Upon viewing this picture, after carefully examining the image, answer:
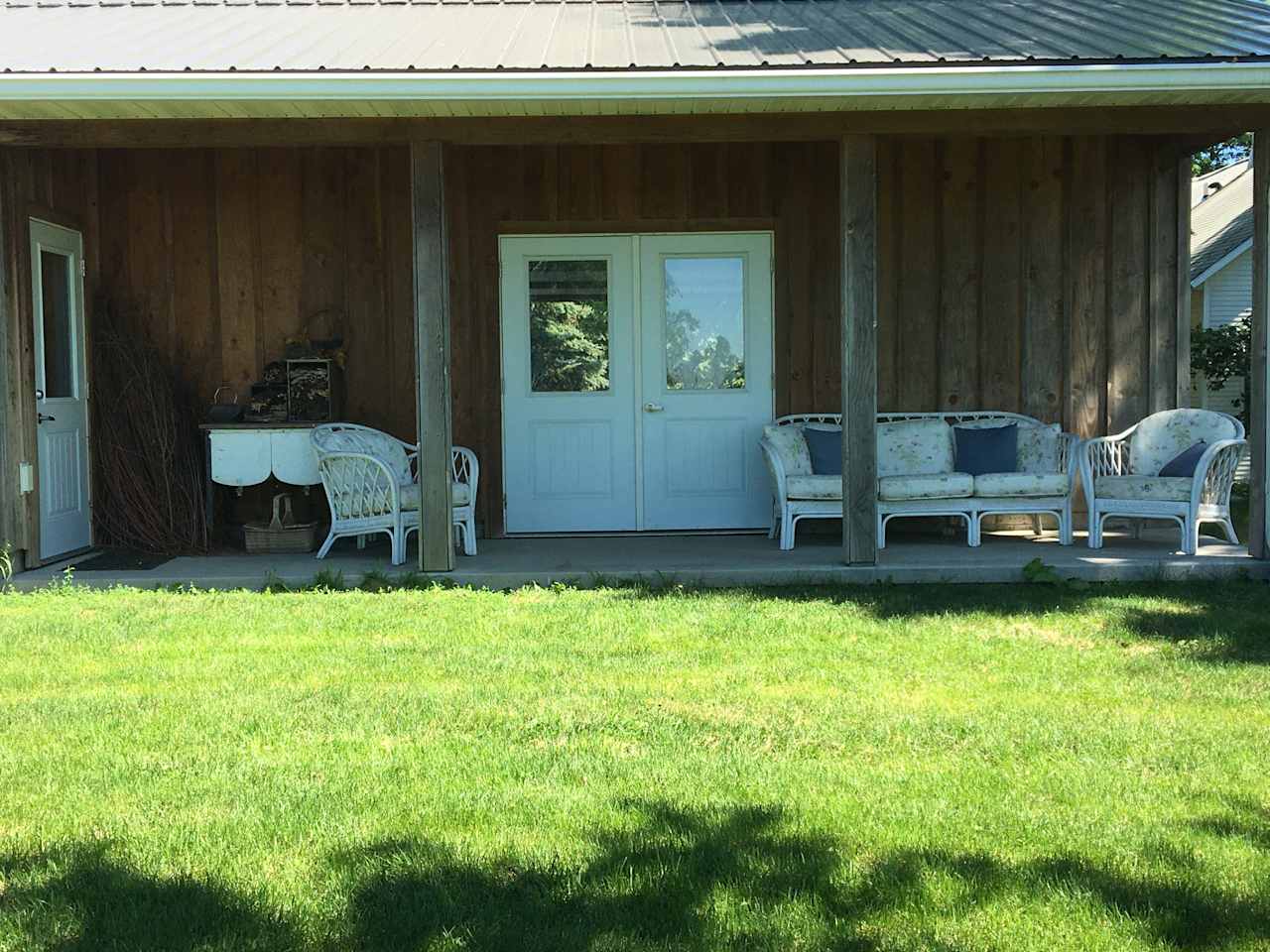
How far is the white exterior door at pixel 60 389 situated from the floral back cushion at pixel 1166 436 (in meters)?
6.43

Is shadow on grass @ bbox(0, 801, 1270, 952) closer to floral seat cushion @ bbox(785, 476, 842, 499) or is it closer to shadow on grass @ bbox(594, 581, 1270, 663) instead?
shadow on grass @ bbox(594, 581, 1270, 663)

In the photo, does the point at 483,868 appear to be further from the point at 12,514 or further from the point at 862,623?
the point at 12,514

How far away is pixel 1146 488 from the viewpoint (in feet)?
24.3

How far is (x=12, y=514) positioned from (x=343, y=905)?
494 centimetres

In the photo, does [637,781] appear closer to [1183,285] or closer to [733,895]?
[733,895]

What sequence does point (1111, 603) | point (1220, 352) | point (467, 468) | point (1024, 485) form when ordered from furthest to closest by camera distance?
point (1220, 352)
point (467, 468)
point (1024, 485)
point (1111, 603)

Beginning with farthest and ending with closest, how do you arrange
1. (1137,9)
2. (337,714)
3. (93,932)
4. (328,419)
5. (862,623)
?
1. (328,419)
2. (1137,9)
3. (862,623)
4. (337,714)
5. (93,932)

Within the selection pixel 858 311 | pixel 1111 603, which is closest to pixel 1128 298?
pixel 858 311

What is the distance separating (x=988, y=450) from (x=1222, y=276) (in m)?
11.5

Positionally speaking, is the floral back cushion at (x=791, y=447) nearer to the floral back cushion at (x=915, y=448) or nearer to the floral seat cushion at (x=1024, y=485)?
the floral back cushion at (x=915, y=448)

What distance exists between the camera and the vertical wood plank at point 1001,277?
28.8 feet

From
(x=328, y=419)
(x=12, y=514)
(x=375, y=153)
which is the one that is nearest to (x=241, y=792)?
(x=12, y=514)

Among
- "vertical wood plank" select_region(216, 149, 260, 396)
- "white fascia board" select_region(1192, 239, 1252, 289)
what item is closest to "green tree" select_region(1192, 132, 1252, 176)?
"white fascia board" select_region(1192, 239, 1252, 289)

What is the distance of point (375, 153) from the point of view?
8727 millimetres
